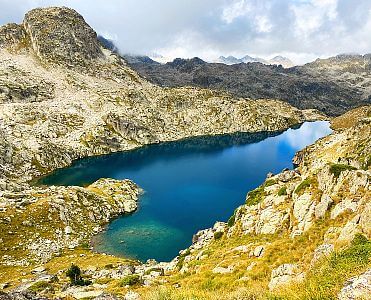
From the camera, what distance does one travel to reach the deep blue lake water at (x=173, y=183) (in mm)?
80938

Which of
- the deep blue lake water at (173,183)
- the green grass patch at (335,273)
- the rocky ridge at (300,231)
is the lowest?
the deep blue lake water at (173,183)

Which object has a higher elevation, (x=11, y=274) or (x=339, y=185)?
(x=339, y=185)

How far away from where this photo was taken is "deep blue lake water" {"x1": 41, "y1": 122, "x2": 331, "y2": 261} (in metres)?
80.9

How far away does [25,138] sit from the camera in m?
155

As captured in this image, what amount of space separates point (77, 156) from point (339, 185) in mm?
143886

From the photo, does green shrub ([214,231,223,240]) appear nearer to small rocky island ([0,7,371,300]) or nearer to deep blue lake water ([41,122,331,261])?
small rocky island ([0,7,371,300])

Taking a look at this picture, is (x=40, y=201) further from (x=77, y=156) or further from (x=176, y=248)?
(x=77, y=156)

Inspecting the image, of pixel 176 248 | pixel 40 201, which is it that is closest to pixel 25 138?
pixel 40 201

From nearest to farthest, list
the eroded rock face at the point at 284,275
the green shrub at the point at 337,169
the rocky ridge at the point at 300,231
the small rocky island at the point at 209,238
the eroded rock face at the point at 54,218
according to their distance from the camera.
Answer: the small rocky island at the point at 209,238 < the eroded rock face at the point at 284,275 < the rocky ridge at the point at 300,231 < the green shrub at the point at 337,169 < the eroded rock face at the point at 54,218

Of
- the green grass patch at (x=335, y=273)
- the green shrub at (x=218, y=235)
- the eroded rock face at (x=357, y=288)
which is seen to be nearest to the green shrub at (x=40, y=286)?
the green shrub at (x=218, y=235)

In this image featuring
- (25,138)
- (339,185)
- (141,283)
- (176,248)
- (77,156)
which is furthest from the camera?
(77,156)

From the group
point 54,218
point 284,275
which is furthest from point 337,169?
point 54,218

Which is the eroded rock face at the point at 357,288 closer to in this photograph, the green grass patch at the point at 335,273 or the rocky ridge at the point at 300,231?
the rocky ridge at the point at 300,231

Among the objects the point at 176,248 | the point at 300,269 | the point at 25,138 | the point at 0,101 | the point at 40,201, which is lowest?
the point at 176,248
